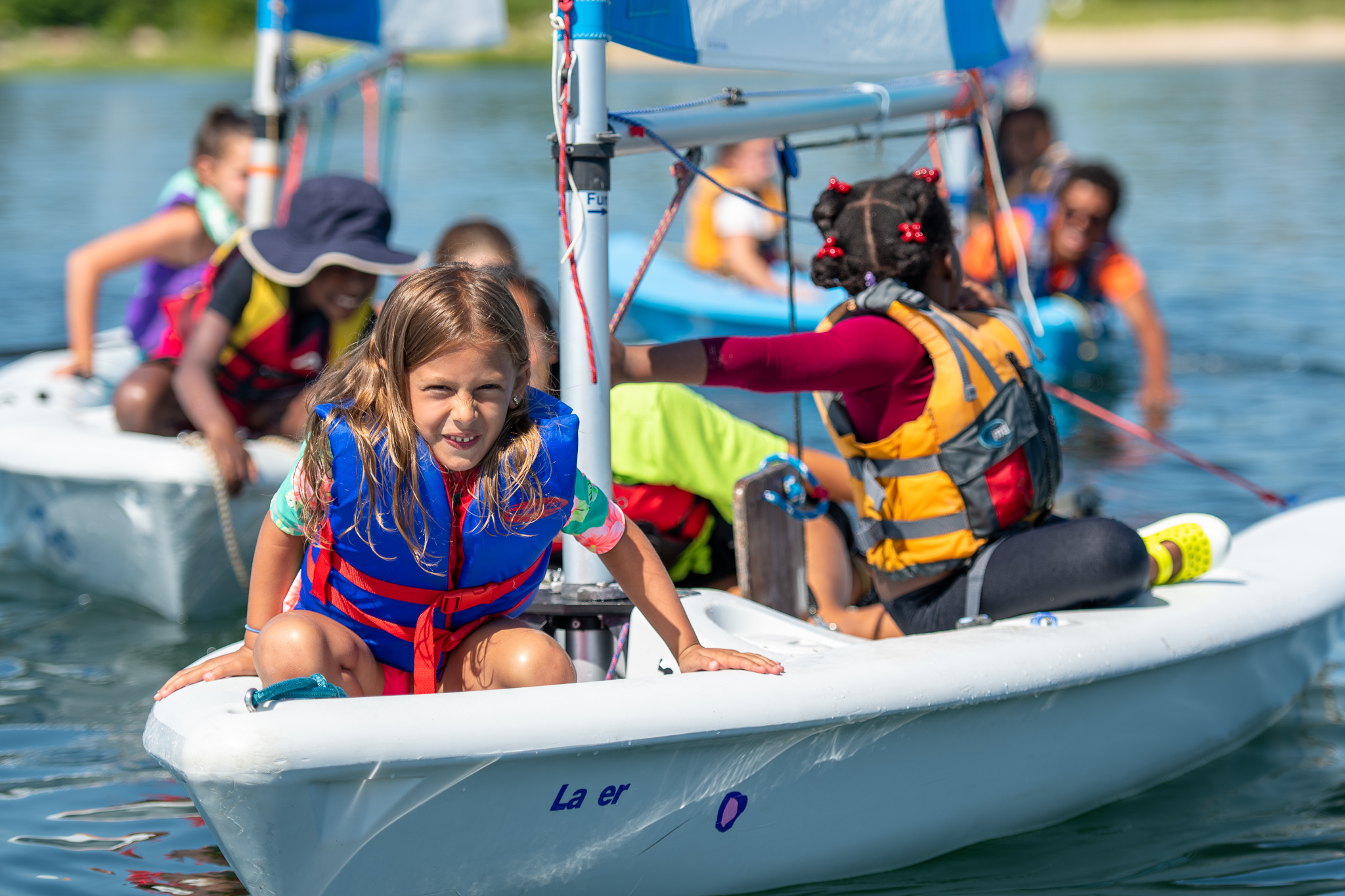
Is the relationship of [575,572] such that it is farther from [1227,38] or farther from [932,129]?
[1227,38]

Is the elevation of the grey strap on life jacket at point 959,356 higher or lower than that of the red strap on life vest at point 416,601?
higher

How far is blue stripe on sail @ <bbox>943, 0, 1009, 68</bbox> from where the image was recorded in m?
3.30

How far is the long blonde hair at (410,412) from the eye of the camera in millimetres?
2023

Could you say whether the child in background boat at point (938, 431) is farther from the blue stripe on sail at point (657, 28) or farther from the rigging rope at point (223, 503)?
the rigging rope at point (223, 503)

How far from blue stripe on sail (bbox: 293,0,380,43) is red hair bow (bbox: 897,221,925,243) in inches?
120

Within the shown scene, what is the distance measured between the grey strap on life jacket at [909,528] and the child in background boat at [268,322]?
57.6 inches

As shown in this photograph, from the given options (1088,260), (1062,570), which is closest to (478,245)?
(1062,570)

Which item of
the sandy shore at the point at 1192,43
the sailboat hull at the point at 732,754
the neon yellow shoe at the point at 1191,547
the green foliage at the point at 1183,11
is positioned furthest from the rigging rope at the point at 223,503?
the green foliage at the point at 1183,11

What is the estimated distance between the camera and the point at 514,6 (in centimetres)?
3341

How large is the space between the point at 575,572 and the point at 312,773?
29.9 inches

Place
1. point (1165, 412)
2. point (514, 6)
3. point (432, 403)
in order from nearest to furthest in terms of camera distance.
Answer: point (432, 403) → point (1165, 412) → point (514, 6)

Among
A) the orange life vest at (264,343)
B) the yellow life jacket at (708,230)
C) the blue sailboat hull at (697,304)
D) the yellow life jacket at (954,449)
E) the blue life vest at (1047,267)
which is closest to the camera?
the yellow life jacket at (954,449)

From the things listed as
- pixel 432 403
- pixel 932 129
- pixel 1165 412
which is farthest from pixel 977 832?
pixel 1165 412

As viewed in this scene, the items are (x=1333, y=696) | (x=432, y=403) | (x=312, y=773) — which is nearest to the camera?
(x=312, y=773)
